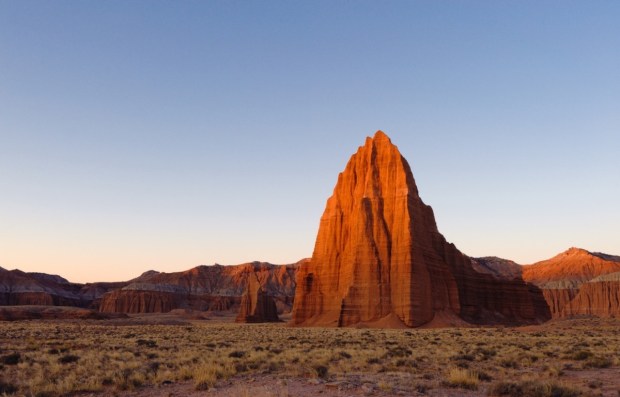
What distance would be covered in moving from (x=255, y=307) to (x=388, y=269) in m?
41.2

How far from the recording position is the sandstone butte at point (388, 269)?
230 feet

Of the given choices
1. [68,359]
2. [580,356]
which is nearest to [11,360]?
[68,359]

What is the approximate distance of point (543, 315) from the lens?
3632 inches

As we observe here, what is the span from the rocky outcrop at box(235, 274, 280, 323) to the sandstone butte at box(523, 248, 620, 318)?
203 feet

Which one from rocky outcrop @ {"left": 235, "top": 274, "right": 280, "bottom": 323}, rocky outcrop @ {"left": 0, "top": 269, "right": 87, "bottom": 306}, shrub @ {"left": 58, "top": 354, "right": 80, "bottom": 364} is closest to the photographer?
shrub @ {"left": 58, "top": 354, "right": 80, "bottom": 364}

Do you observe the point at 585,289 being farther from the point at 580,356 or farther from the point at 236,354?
the point at 236,354

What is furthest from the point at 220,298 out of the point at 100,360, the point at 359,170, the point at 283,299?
the point at 100,360

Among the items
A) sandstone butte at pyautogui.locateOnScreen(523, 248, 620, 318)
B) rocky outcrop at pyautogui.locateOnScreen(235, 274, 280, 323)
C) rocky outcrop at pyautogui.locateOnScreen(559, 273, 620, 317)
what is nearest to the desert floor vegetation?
rocky outcrop at pyautogui.locateOnScreen(235, 274, 280, 323)

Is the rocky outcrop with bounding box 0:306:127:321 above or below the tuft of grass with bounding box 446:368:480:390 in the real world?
below

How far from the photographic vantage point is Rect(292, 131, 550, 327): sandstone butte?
70188mm

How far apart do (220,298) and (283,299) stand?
26260mm

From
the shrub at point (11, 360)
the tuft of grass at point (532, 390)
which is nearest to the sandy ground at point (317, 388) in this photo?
the tuft of grass at point (532, 390)

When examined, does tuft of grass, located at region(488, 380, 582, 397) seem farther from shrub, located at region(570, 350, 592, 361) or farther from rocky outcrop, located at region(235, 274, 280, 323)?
rocky outcrop, located at region(235, 274, 280, 323)

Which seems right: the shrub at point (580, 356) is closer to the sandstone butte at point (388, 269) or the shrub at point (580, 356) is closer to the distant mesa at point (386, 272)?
the sandstone butte at point (388, 269)
